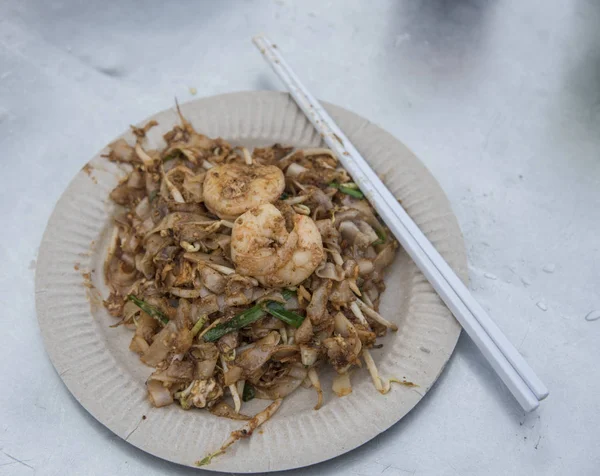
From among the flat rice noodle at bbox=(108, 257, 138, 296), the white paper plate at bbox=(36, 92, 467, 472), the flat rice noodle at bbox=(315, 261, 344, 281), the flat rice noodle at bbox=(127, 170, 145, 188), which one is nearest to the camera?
the white paper plate at bbox=(36, 92, 467, 472)

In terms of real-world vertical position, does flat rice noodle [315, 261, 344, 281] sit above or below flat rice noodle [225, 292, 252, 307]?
above

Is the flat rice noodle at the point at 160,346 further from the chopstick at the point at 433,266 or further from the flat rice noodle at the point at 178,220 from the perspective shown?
the chopstick at the point at 433,266

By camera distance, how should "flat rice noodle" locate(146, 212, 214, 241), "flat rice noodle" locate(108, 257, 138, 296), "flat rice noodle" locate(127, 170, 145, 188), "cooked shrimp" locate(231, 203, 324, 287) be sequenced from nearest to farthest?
1. "cooked shrimp" locate(231, 203, 324, 287)
2. "flat rice noodle" locate(146, 212, 214, 241)
3. "flat rice noodle" locate(108, 257, 138, 296)
4. "flat rice noodle" locate(127, 170, 145, 188)

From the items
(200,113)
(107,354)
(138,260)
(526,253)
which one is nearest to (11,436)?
(107,354)

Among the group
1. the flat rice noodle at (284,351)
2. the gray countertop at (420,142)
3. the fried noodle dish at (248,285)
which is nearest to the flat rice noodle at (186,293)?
the fried noodle dish at (248,285)

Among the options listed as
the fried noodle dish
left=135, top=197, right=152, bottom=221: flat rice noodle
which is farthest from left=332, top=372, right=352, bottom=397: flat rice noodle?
left=135, top=197, right=152, bottom=221: flat rice noodle

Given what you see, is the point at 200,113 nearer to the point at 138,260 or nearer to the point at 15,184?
the point at 138,260

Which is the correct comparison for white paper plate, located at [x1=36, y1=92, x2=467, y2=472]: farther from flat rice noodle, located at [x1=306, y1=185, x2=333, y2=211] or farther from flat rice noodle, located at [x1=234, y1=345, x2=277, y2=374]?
flat rice noodle, located at [x1=306, y1=185, x2=333, y2=211]

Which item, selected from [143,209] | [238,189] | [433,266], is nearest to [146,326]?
[143,209]
